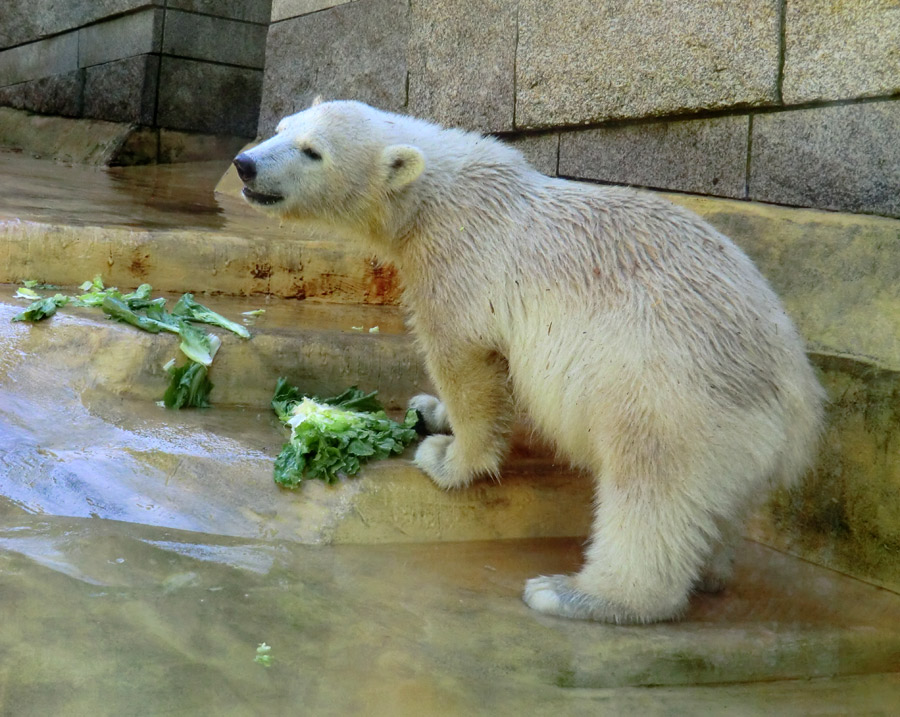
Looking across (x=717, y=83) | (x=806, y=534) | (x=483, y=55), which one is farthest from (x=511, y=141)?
(x=806, y=534)

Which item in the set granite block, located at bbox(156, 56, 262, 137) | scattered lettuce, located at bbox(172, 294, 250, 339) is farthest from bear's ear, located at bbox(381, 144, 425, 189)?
granite block, located at bbox(156, 56, 262, 137)

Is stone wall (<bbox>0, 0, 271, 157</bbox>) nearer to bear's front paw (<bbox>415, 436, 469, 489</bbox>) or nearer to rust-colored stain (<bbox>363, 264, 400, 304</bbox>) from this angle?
rust-colored stain (<bbox>363, 264, 400, 304</bbox>)

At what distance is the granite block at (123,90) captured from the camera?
35.6ft

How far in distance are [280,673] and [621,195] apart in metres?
2.00

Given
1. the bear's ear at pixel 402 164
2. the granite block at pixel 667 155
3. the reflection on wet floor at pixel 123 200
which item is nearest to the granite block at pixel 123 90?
the reflection on wet floor at pixel 123 200

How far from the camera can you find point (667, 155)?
4.34m

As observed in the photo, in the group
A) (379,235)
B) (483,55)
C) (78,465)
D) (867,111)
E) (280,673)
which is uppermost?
(483,55)

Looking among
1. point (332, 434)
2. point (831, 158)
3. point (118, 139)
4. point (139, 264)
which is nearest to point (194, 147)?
point (118, 139)

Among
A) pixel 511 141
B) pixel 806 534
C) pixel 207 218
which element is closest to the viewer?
pixel 806 534

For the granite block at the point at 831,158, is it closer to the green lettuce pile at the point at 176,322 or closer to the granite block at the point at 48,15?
the green lettuce pile at the point at 176,322

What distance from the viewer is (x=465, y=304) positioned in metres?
3.30

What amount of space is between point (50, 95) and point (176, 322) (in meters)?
9.81

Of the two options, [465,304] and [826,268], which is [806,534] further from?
[465,304]

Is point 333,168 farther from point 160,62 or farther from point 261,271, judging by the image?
point 160,62
